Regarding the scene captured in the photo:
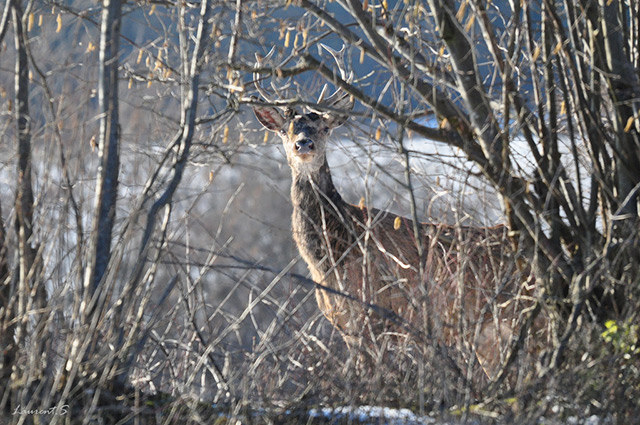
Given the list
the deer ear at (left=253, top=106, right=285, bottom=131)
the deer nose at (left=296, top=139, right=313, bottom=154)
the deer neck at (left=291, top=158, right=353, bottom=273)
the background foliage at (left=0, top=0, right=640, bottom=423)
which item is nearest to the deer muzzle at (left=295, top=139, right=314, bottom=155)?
the deer nose at (left=296, top=139, right=313, bottom=154)

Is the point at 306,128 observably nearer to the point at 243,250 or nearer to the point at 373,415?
the point at 243,250

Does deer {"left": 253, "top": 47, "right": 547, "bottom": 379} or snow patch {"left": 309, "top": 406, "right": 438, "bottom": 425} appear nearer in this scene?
snow patch {"left": 309, "top": 406, "right": 438, "bottom": 425}

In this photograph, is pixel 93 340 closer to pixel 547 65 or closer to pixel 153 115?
pixel 153 115

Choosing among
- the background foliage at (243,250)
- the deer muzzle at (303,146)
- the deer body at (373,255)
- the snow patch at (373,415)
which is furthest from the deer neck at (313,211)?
the snow patch at (373,415)

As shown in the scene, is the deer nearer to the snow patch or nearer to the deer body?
the deer body

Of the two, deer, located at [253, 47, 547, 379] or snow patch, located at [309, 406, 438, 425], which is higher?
deer, located at [253, 47, 547, 379]

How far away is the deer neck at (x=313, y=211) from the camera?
311 inches

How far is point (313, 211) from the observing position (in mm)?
8156

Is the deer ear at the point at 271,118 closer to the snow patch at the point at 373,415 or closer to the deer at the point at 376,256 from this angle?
the deer at the point at 376,256

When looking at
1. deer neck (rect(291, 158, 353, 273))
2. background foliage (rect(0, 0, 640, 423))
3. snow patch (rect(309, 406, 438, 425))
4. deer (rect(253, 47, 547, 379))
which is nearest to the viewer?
background foliage (rect(0, 0, 640, 423))

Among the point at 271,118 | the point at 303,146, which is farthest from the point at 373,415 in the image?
the point at 271,118

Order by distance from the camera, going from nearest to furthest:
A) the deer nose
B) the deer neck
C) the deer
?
1. the deer
2. the deer nose
3. the deer neck

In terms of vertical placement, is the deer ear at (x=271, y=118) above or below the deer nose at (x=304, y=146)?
above

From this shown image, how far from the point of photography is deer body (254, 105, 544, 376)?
6.16 metres
